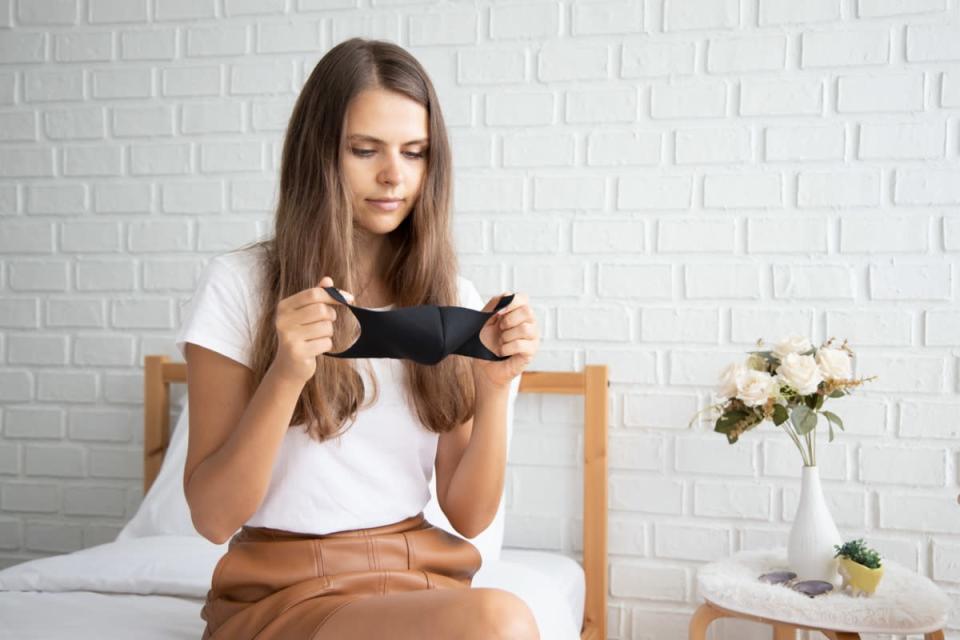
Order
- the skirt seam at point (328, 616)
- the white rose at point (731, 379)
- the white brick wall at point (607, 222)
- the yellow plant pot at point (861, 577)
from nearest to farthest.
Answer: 1. the skirt seam at point (328, 616)
2. the yellow plant pot at point (861, 577)
3. the white rose at point (731, 379)
4. the white brick wall at point (607, 222)

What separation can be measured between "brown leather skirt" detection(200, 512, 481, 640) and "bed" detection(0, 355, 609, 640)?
0.29 metres

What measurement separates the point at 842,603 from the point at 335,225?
1105mm

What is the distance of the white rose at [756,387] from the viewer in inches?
71.2

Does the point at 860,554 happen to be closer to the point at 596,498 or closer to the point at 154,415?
the point at 596,498

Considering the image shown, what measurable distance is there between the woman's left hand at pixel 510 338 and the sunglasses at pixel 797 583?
30.3 inches

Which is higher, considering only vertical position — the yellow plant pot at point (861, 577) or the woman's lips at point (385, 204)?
the woman's lips at point (385, 204)

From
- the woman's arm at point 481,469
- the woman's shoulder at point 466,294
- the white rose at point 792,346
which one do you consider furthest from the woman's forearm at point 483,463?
the white rose at point 792,346

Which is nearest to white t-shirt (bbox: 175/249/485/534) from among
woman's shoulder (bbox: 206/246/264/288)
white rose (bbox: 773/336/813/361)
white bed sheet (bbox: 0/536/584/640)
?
woman's shoulder (bbox: 206/246/264/288)

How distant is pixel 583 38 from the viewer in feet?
7.48

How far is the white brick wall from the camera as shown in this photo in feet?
6.90

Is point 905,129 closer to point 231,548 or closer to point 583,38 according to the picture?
point 583,38

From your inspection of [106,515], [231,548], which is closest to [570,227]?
[231,548]

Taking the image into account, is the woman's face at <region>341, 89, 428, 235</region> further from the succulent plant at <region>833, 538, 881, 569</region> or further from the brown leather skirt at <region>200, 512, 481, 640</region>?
the succulent plant at <region>833, 538, 881, 569</region>

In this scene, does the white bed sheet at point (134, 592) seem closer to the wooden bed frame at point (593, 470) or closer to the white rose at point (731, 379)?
the wooden bed frame at point (593, 470)
